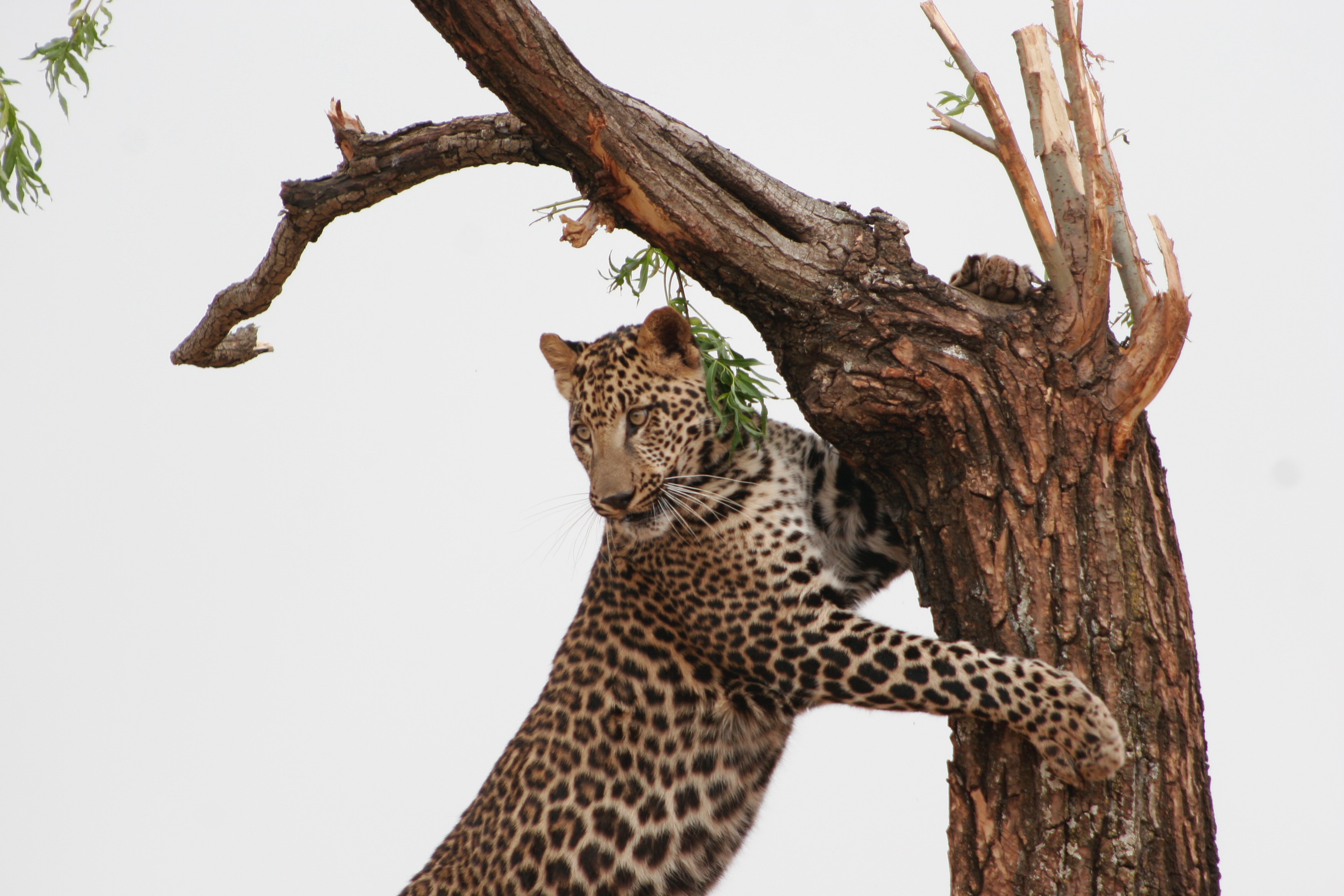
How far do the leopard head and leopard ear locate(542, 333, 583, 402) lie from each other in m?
0.14

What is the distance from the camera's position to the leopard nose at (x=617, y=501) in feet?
15.7

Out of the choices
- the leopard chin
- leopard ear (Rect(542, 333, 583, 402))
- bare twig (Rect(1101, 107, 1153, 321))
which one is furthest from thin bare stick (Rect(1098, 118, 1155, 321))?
leopard ear (Rect(542, 333, 583, 402))

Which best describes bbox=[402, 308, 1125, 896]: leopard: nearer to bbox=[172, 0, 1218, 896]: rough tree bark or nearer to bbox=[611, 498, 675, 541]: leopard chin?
bbox=[611, 498, 675, 541]: leopard chin

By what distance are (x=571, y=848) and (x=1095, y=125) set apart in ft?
11.6

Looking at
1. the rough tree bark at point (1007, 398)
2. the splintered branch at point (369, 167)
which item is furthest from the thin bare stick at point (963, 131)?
the splintered branch at point (369, 167)

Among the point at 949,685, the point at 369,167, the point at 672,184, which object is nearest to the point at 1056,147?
the point at 672,184

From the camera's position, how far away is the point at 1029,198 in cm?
420

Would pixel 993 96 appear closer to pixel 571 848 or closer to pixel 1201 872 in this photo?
pixel 1201 872

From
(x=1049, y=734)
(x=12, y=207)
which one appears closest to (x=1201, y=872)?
(x=1049, y=734)

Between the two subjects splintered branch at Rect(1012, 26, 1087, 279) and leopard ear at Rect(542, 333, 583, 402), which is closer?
splintered branch at Rect(1012, 26, 1087, 279)

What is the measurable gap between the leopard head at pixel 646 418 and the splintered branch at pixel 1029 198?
154 centimetres

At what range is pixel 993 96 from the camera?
4.18 metres

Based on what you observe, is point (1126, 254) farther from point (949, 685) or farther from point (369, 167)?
point (369, 167)

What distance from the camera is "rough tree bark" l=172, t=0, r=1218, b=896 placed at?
3922mm
